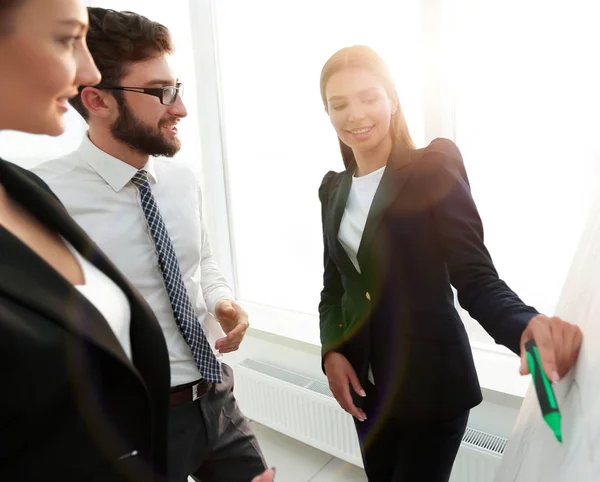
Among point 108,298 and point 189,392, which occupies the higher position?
point 108,298

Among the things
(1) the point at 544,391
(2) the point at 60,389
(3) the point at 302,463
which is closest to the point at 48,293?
(2) the point at 60,389

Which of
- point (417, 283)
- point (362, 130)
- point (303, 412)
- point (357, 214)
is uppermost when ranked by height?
point (362, 130)

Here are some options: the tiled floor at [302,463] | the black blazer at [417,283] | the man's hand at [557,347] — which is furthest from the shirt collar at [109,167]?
the tiled floor at [302,463]

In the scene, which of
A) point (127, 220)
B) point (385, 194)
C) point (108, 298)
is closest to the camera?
point (108, 298)

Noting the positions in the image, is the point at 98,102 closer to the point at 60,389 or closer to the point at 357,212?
the point at 357,212

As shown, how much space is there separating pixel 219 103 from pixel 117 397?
2.35m

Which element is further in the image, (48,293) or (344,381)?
(344,381)

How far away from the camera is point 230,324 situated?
1.33m

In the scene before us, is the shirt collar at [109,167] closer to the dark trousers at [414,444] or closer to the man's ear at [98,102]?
the man's ear at [98,102]

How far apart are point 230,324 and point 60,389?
32.1 inches

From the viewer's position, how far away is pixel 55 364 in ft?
1.67

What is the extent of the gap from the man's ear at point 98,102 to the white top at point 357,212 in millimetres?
730

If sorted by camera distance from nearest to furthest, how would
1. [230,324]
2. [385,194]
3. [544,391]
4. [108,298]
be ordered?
[544,391], [108,298], [385,194], [230,324]

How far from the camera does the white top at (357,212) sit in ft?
3.89
